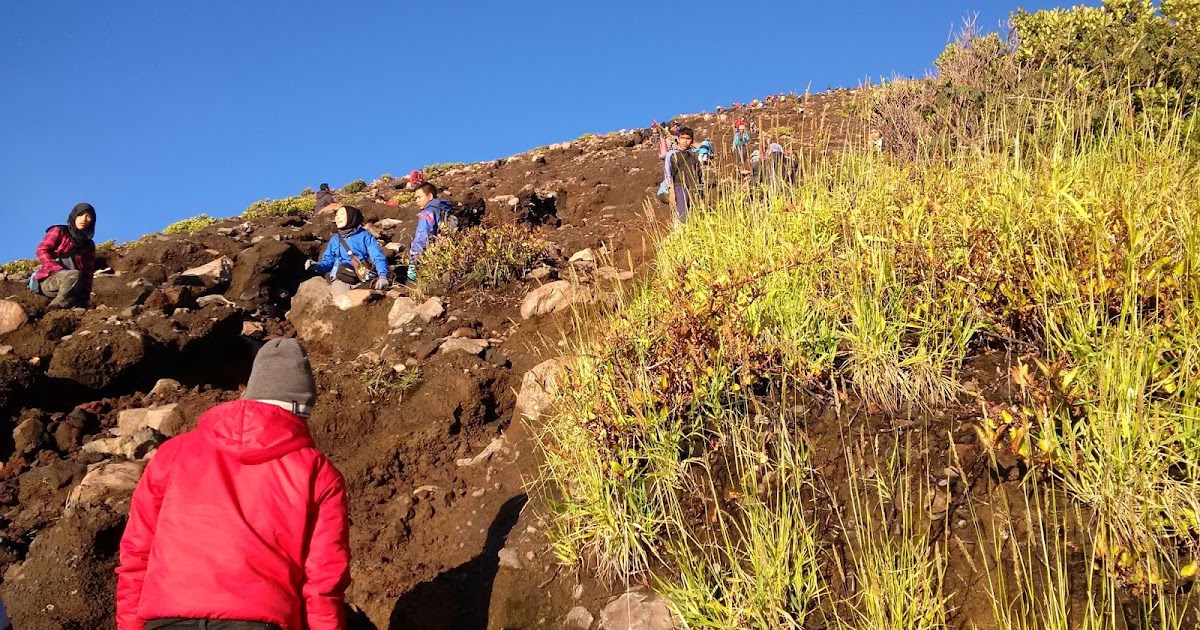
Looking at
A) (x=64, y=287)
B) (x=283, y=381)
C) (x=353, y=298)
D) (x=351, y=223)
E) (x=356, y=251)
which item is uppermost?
(x=351, y=223)

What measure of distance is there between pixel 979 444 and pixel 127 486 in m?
5.05

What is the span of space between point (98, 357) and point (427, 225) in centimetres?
375

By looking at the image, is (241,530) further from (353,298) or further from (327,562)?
(353,298)

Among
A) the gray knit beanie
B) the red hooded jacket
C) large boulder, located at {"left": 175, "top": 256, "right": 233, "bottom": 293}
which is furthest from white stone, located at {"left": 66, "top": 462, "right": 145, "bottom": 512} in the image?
large boulder, located at {"left": 175, "top": 256, "right": 233, "bottom": 293}

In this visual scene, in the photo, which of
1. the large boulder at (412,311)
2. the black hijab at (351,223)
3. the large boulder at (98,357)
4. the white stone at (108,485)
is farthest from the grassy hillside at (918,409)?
the black hijab at (351,223)

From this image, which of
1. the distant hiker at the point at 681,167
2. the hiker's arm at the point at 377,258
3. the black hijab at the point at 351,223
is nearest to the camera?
the distant hiker at the point at 681,167

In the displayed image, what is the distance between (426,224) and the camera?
30.6ft

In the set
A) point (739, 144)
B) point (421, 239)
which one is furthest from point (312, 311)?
point (739, 144)

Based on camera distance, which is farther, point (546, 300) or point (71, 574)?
point (546, 300)

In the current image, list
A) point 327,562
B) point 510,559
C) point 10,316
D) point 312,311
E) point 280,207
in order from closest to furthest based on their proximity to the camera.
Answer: point 327,562 < point 510,559 < point 10,316 < point 312,311 < point 280,207

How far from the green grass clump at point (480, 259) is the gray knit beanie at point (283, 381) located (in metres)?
5.21

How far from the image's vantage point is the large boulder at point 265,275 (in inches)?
389

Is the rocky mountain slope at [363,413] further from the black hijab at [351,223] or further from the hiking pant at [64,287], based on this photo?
the black hijab at [351,223]

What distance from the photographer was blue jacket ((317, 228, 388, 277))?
9.05 m
